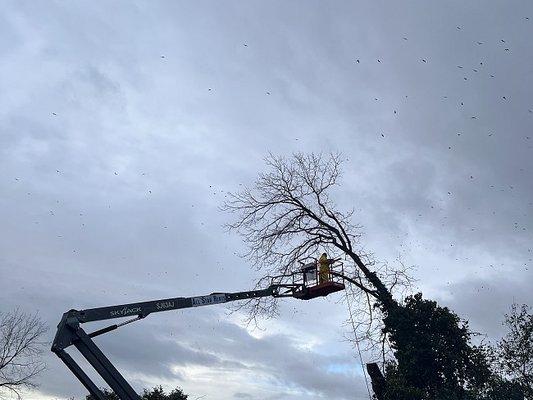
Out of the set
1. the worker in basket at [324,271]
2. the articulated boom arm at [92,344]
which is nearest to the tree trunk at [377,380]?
the worker in basket at [324,271]

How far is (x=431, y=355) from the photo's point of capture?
26.1m

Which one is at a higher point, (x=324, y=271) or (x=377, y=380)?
(x=324, y=271)

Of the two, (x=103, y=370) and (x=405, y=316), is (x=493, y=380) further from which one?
(x=103, y=370)

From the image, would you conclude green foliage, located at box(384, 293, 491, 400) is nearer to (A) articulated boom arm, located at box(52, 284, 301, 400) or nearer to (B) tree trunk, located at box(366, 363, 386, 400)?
(B) tree trunk, located at box(366, 363, 386, 400)

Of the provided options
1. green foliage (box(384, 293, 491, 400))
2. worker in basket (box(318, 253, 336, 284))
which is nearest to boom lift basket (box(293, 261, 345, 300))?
worker in basket (box(318, 253, 336, 284))

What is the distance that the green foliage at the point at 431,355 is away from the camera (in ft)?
83.8

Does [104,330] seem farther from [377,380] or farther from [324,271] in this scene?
[377,380]

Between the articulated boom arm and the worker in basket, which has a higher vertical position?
the worker in basket


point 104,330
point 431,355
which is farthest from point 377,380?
point 104,330

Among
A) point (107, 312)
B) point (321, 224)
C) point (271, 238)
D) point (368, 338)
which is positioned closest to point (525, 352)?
point (368, 338)

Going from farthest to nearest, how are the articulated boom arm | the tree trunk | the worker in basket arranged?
the tree trunk, the worker in basket, the articulated boom arm

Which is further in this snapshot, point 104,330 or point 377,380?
point 377,380

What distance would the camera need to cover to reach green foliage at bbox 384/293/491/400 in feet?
83.8

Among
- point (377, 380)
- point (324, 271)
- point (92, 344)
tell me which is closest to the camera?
point (92, 344)
